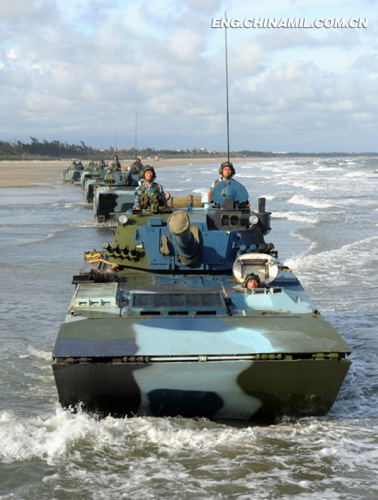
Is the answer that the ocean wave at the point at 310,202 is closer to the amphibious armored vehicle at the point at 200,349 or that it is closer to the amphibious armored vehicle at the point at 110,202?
the amphibious armored vehicle at the point at 110,202

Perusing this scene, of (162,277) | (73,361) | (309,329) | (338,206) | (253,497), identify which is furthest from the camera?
(338,206)

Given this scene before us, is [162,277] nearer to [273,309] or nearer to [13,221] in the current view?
[273,309]

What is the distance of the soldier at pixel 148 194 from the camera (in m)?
11.3

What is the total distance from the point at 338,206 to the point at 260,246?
80.9ft

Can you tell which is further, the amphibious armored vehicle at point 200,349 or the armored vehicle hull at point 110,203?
the armored vehicle hull at point 110,203

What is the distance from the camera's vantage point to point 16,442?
24.8 ft

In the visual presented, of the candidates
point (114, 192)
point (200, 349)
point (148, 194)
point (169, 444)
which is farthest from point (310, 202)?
point (200, 349)

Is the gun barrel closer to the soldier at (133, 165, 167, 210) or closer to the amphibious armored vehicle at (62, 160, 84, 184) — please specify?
the soldier at (133, 165, 167, 210)

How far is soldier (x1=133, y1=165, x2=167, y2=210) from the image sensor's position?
1133 centimetres

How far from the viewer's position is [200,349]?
23.8ft

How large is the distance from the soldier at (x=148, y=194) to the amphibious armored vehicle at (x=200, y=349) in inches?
92.9

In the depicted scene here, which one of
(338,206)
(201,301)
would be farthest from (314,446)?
(338,206)

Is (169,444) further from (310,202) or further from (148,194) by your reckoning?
(310,202)

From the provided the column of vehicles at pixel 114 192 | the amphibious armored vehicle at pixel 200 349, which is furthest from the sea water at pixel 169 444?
the column of vehicles at pixel 114 192
